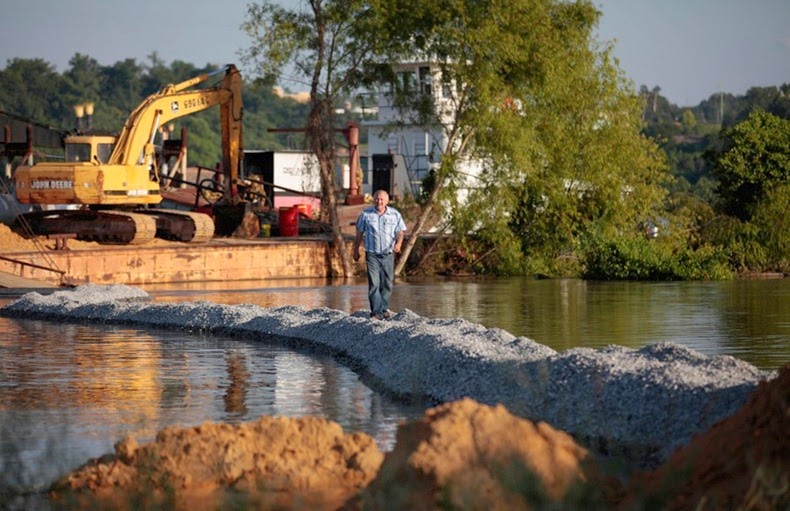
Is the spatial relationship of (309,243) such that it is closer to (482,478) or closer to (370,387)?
(370,387)

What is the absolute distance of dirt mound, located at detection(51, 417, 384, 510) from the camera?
8.80m

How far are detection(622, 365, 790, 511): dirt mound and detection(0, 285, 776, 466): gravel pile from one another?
1.83 meters

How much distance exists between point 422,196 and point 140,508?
42.7 m

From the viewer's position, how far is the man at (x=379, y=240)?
69.1 ft

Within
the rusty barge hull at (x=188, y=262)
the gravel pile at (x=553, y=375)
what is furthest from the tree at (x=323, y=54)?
the gravel pile at (x=553, y=375)

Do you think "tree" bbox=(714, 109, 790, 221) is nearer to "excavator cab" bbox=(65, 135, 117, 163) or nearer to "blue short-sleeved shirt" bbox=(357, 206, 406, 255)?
"excavator cab" bbox=(65, 135, 117, 163)

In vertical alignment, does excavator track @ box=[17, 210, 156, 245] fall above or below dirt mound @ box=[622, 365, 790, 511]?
above

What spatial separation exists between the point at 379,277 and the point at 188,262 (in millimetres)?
23416

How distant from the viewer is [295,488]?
8922 mm

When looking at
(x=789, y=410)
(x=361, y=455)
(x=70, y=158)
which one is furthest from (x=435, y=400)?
(x=70, y=158)

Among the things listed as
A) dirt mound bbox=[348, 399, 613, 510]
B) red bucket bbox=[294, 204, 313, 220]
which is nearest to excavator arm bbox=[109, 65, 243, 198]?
red bucket bbox=[294, 204, 313, 220]

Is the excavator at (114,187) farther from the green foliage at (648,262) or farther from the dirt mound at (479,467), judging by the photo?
the dirt mound at (479,467)

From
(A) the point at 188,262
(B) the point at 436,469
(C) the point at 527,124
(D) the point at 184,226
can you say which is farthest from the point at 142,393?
(C) the point at 527,124

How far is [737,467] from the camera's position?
7871 millimetres
